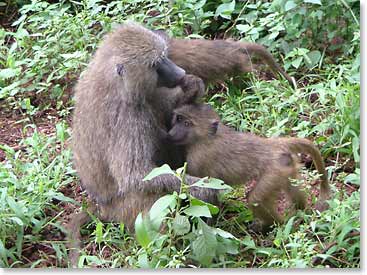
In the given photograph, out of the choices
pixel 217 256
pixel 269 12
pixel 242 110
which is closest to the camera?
pixel 217 256

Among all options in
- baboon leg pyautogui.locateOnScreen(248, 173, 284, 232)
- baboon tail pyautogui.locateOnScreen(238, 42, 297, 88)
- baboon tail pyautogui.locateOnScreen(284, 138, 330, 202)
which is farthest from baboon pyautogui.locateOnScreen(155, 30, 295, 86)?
baboon leg pyautogui.locateOnScreen(248, 173, 284, 232)

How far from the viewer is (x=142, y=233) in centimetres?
336

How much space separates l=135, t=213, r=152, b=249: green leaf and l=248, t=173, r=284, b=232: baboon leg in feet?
1.44

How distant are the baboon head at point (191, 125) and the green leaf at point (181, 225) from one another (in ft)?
1.32

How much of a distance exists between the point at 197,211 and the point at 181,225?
8 cm

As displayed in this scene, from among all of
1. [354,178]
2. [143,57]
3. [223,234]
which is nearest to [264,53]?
[143,57]

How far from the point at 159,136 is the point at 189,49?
62cm

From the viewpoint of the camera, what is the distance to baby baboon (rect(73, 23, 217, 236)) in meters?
3.57

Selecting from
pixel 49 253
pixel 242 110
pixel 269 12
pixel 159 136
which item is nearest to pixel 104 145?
pixel 159 136

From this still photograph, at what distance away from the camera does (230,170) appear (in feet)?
11.9

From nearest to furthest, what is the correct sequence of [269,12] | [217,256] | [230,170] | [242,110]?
[217,256] < [230,170] < [242,110] < [269,12]

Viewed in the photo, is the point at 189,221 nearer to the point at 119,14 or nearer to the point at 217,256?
the point at 217,256

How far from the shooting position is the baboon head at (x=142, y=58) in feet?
11.7

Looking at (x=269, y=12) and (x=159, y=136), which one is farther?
(x=269, y=12)
